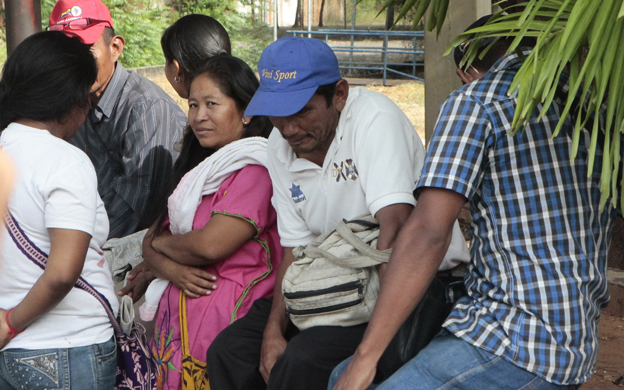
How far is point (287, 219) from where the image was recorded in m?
2.51

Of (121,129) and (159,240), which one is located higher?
(121,129)

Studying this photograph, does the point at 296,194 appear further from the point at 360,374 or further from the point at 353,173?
the point at 360,374

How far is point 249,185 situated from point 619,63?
160 cm

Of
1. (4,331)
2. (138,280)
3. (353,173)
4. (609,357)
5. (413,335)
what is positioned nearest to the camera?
(413,335)

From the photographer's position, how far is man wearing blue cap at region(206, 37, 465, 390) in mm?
2094

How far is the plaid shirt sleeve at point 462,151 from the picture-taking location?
66.7 inches

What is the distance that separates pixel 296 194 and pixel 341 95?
0.39 metres

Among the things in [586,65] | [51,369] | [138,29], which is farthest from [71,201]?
[138,29]

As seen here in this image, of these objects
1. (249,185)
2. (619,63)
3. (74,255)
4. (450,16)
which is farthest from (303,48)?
(450,16)

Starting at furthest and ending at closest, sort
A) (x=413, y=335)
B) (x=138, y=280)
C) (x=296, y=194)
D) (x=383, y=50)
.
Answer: (x=383, y=50), (x=138, y=280), (x=296, y=194), (x=413, y=335)

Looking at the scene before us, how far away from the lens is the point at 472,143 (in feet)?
5.57

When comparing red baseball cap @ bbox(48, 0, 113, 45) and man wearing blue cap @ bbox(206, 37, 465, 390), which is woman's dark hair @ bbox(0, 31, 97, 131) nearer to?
man wearing blue cap @ bbox(206, 37, 465, 390)

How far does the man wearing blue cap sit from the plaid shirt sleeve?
1.17 feet

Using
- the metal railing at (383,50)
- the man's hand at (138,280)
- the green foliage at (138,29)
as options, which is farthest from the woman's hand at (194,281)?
the metal railing at (383,50)
